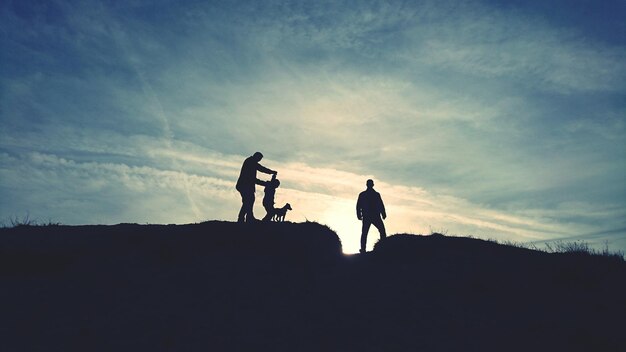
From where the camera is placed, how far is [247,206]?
13.4m

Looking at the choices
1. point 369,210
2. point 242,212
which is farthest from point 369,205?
point 242,212

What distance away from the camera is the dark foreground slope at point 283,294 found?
290 inches

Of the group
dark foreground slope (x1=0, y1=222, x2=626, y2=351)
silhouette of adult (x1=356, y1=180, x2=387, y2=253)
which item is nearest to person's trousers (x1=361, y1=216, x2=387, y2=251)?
silhouette of adult (x1=356, y1=180, x2=387, y2=253)

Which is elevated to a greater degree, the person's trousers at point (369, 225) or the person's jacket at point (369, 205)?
the person's jacket at point (369, 205)

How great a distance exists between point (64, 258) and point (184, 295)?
4.37m

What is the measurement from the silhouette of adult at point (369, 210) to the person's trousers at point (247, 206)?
3.71 metres

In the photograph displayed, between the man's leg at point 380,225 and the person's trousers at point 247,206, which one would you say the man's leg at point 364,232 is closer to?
the man's leg at point 380,225

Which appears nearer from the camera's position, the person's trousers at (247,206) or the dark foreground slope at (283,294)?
the dark foreground slope at (283,294)

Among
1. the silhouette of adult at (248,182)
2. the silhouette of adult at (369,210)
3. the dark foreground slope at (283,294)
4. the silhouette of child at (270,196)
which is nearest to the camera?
the dark foreground slope at (283,294)

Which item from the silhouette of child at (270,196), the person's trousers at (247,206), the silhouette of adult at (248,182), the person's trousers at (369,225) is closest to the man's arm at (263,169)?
the silhouette of adult at (248,182)

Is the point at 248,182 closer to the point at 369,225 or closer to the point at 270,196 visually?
the point at 270,196

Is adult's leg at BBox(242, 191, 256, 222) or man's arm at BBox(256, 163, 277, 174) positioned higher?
man's arm at BBox(256, 163, 277, 174)

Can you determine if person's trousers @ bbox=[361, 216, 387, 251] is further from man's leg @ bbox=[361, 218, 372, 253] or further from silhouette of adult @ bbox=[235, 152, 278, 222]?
silhouette of adult @ bbox=[235, 152, 278, 222]

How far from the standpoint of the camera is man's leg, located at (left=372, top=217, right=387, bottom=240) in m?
14.2
